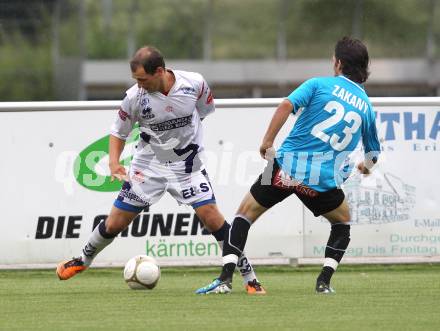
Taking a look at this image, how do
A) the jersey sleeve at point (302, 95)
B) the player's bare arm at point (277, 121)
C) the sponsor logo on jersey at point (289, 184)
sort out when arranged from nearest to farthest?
the player's bare arm at point (277, 121)
the jersey sleeve at point (302, 95)
the sponsor logo on jersey at point (289, 184)

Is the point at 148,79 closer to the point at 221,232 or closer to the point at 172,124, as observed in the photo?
the point at 172,124

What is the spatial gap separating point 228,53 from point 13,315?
41.1m

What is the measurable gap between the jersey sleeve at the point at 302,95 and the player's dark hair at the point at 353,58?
0.91ft

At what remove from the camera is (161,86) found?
32.4 ft

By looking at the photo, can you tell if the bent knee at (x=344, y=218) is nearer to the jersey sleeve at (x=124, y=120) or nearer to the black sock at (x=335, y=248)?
the black sock at (x=335, y=248)

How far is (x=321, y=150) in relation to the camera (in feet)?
31.9

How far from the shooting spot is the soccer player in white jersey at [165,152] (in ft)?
32.7

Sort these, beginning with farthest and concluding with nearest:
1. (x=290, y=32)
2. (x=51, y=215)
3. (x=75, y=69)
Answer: (x=75, y=69), (x=290, y=32), (x=51, y=215)

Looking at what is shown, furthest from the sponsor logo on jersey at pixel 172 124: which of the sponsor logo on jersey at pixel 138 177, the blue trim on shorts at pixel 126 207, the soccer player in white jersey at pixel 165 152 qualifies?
the blue trim on shorts at pixel 126 207

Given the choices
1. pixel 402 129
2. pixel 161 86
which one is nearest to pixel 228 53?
pixel 402 129

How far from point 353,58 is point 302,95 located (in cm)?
50

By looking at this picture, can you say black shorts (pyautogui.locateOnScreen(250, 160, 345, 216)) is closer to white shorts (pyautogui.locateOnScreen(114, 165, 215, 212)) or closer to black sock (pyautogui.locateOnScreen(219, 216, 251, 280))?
black sock (pyautogui.locateOnScreen(219, 216, 251, 280))

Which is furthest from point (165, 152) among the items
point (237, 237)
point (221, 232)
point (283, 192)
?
point (283, 192)

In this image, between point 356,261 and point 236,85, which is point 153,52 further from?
point 236,85
